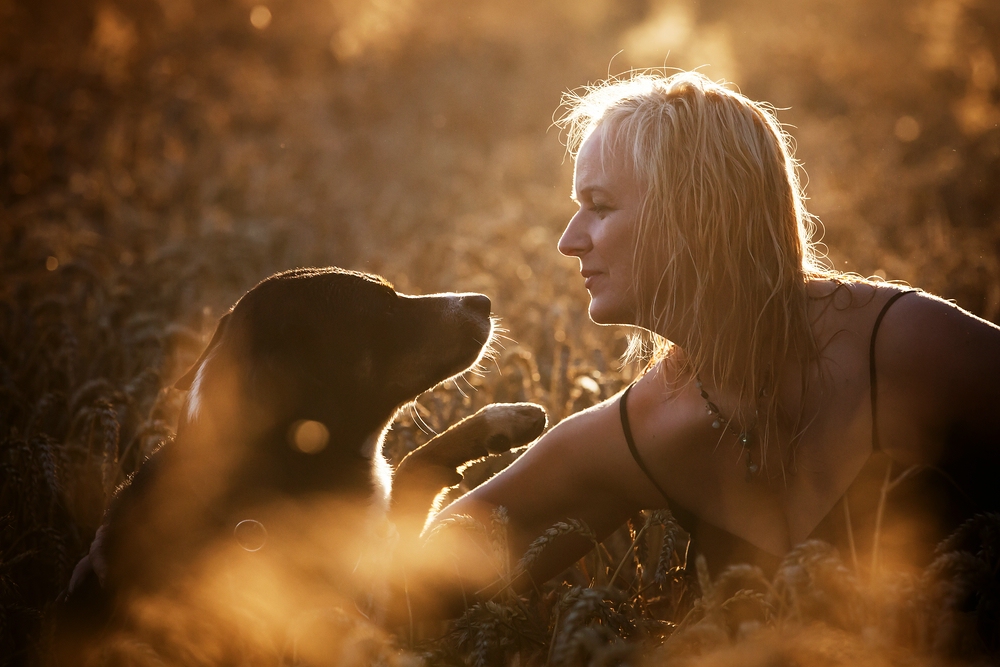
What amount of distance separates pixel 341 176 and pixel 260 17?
23.8ft

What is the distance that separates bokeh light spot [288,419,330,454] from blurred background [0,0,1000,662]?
973mm

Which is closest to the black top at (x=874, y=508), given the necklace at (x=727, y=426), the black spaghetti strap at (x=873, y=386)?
the black spaghetti strap at (x=873, y=386)

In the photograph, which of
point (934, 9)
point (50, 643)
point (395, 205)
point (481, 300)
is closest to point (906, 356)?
point (481, 300)

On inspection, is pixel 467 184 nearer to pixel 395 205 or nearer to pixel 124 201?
pixel 395 205

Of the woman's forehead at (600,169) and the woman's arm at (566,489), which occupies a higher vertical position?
the woman's forehead at (600,169)

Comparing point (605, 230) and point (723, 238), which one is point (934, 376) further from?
point (605, 230)

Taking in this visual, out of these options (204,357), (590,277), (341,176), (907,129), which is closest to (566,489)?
(590,277)

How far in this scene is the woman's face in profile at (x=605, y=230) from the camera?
2.99 meters

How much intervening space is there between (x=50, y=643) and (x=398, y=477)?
1796mm

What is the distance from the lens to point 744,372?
2.87m

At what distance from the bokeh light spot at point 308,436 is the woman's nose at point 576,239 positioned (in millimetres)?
1232

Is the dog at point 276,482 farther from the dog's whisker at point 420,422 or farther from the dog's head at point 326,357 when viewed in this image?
the dog's whisker at point 420,422

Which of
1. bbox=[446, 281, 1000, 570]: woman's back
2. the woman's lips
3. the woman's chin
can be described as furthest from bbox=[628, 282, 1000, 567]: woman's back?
the woman's lips

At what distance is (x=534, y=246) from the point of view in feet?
25.4
